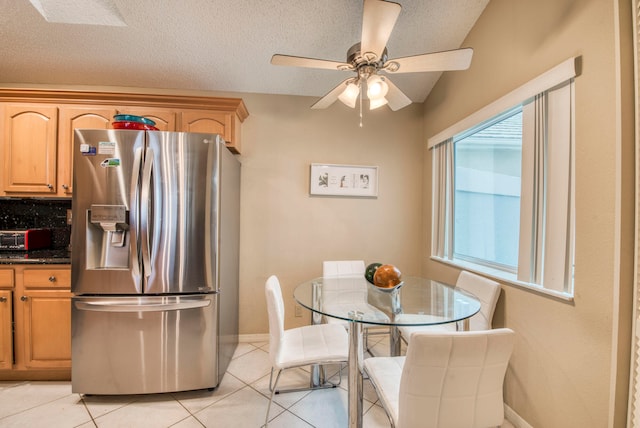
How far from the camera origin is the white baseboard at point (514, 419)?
5.30 ft

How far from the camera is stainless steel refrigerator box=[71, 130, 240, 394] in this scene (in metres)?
1.82

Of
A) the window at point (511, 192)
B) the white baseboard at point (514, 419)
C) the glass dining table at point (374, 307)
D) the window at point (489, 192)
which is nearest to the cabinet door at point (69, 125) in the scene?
the glass dining table at point (374, 307)

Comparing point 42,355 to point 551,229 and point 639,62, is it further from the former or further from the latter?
point 639,62

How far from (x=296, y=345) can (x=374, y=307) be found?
0.57 meters

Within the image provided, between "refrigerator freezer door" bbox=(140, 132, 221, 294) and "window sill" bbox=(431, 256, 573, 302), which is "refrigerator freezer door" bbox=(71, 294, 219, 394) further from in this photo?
"window sill" bbox=(431, 256, 573, 302)

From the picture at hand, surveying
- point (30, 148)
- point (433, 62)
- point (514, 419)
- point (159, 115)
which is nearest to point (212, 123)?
point (159, 115)

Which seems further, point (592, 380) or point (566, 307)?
point (566, 307)

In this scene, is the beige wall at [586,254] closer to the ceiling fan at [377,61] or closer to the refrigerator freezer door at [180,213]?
the ceiling fan at [377,61]

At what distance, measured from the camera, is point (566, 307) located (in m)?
1.38

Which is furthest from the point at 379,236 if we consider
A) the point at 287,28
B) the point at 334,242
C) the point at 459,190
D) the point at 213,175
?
the point at 287,28

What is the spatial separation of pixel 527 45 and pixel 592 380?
183 centimetres

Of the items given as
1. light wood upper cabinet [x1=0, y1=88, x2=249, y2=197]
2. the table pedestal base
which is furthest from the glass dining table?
light wood upper cabinet [x1=0, y1=88, x2=249, y2=197]

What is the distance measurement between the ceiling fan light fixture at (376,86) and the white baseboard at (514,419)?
214 cm

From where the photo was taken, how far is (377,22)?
4.08 ft
